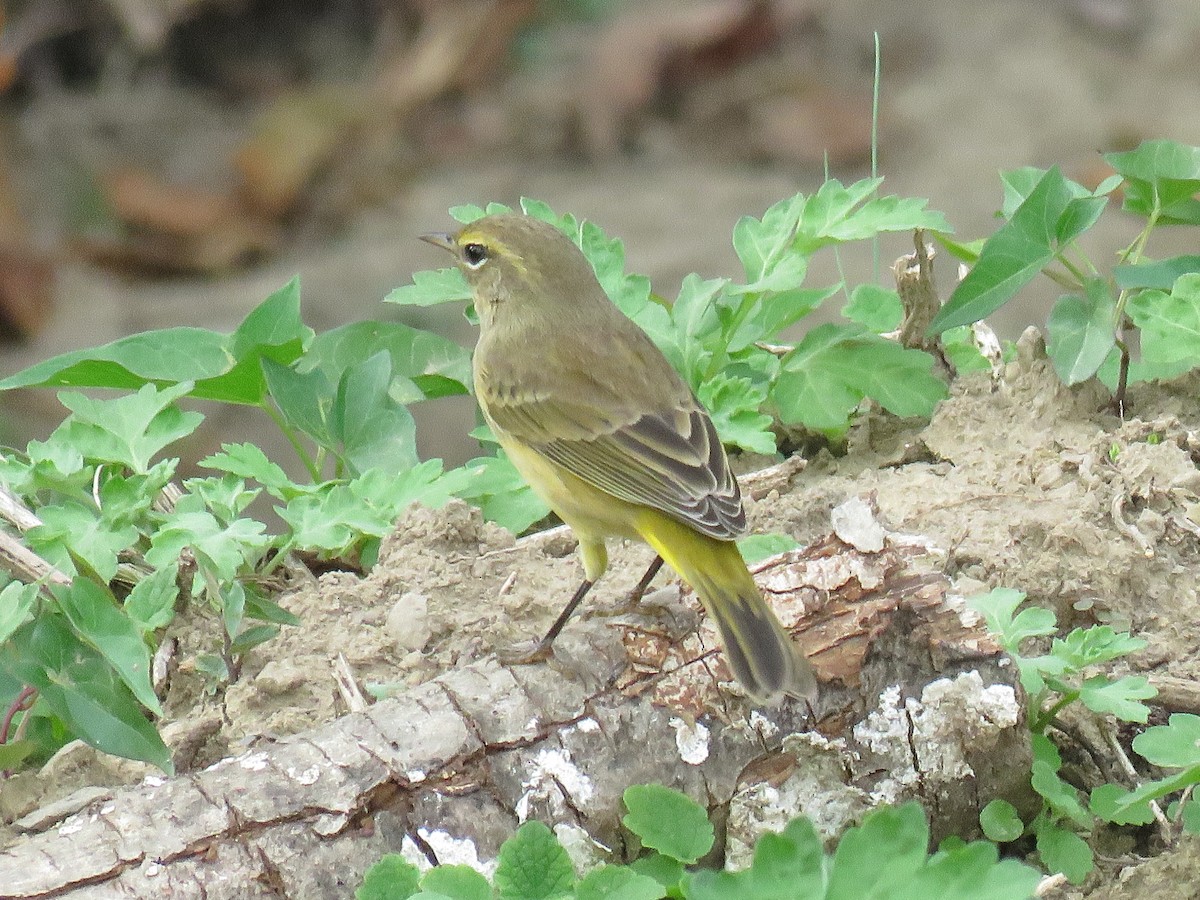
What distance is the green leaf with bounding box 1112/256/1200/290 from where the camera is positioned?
13.1 feet

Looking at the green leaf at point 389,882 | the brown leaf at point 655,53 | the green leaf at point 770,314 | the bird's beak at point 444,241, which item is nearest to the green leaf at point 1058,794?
the green leaf at point 389,882

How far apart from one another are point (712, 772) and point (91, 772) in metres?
1.20

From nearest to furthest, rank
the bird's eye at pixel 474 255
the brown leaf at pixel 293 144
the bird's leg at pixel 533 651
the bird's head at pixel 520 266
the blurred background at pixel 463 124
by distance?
the bird's leg at pixel 533 651
the bird's head at pixel 520 266
the bird's eye at pixel 474 255
the blurred background at pixel 463 124
the brown leaf at pixel 293 144

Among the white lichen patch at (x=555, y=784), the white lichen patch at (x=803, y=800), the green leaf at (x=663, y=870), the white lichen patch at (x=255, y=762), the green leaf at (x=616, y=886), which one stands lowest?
the white lichen patch at (x=803, y=800)

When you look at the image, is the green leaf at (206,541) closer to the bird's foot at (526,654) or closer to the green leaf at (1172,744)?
the bird's foot at (526,654)

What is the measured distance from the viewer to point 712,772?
9.64ft

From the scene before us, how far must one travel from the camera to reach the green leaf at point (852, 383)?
13.4 feet

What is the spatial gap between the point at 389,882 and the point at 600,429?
1506mm

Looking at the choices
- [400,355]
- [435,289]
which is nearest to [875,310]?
[435,289]

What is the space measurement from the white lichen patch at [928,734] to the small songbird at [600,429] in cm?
15

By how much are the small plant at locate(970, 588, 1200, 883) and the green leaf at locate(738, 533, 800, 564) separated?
565 mm

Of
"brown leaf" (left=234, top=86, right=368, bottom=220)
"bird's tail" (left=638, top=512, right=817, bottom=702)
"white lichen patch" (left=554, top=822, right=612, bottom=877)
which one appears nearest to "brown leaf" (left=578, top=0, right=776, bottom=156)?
"brown leaf" (left=234, top=86, right=368, bottom=220)

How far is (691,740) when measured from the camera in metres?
2.95

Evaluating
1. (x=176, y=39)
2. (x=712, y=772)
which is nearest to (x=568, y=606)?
(x=712, y=772)
